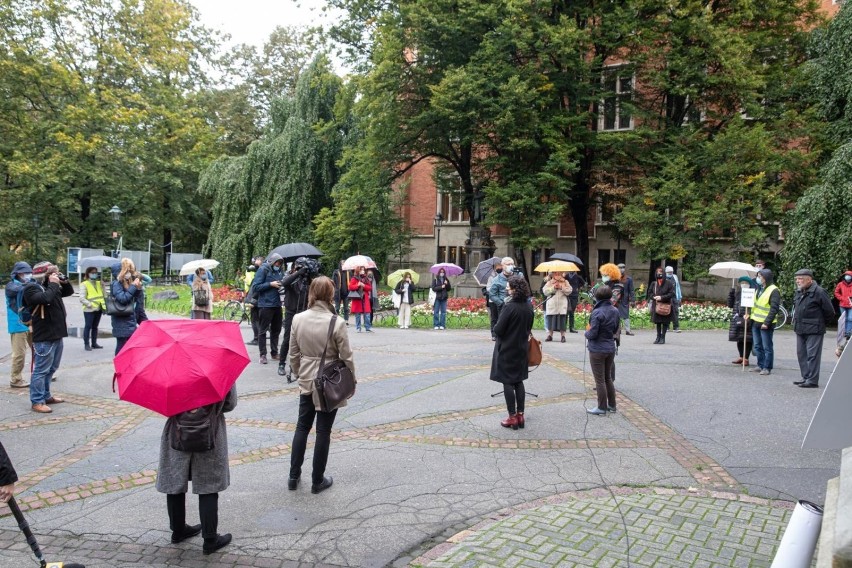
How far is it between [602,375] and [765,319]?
4.37 m

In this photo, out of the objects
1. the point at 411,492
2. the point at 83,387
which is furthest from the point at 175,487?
the point at 83,387

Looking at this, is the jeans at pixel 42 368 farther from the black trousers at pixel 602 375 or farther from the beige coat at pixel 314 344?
the black trousers at pixel 602 375

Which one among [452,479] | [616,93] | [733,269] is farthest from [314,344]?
[616,93]

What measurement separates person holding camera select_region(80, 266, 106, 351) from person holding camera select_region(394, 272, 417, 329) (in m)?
7.78

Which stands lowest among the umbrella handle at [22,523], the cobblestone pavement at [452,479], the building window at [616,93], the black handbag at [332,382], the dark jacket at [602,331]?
the cobblestone pavement at [452,479]

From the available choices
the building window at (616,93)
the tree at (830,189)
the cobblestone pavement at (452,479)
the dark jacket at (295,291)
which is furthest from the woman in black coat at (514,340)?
the building window at (616,93)

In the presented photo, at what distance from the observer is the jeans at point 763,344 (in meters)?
10.6

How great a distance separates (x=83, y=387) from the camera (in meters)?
9.37

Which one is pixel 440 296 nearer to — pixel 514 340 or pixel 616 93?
pixel 514 340

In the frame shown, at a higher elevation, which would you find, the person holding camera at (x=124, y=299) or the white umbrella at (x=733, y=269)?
the white umbrella at (x=733, y=269)

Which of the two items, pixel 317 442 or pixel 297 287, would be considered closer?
pixel 317 442

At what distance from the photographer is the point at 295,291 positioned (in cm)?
1014

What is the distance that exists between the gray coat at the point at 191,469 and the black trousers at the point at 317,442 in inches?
44.3

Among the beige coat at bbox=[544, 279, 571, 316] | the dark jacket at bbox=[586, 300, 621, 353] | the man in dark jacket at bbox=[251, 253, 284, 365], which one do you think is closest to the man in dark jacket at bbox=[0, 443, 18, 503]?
the dark jacket at bbox=[586, 300, 621, 353]
